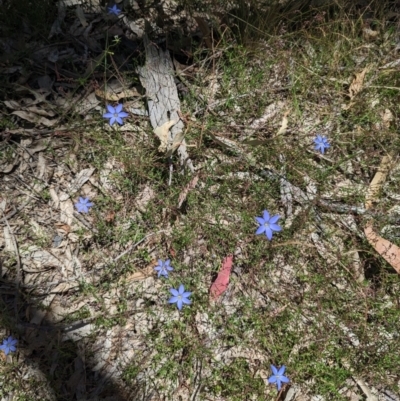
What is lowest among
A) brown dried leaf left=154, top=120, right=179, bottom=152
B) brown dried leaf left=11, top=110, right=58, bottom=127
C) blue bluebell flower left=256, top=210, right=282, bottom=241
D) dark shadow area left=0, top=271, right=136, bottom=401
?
dark shadow area left=0, top=271, right=136, bottom=401

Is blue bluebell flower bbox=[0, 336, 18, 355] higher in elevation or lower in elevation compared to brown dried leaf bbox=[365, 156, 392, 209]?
lower

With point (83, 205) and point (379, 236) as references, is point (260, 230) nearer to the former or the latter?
point (379, 236)

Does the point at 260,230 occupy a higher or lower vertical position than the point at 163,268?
higher

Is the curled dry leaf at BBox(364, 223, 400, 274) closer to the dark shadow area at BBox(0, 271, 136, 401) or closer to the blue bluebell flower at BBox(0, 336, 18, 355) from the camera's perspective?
the dark shadow area at BBox(0, 271, 136, 401)

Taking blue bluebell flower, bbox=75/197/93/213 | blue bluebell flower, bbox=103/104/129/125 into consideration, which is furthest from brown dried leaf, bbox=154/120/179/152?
blue bluebell flower, bbox=75/197/93/213

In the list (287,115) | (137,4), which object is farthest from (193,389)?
(137,4)

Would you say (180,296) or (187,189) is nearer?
(180,296)

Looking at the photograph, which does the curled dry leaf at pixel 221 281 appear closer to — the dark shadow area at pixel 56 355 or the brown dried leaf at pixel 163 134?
the dark shadow area at pixel 56 355

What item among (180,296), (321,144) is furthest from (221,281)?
(321,144)

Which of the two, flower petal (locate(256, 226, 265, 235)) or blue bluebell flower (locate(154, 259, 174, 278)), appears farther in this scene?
blue bluebell flower (locate(154, 259, 174, 278))
